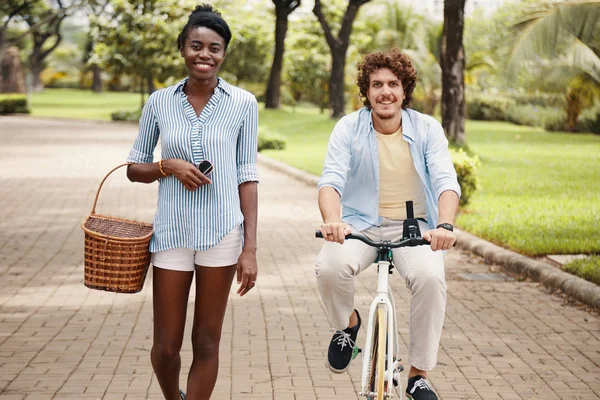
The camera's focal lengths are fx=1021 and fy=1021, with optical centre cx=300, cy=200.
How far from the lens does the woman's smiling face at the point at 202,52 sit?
423 cm

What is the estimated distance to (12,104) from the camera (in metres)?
49.2

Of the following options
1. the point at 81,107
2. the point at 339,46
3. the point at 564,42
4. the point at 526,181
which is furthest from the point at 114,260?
the point at 81,107

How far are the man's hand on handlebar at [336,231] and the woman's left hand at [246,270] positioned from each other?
1.20ft

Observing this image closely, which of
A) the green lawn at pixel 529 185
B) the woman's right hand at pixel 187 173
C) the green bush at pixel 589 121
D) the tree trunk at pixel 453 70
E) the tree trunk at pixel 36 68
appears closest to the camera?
the woman's right hand at pixel 187 173

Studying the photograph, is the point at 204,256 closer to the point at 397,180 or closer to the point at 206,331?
the point at 206,331

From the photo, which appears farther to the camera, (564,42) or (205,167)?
(564,42)

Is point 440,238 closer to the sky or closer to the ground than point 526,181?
closer to the sky

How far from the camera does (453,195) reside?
466 centimetres

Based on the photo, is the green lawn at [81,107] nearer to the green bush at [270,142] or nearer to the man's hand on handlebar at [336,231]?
the green bush at [270,142]

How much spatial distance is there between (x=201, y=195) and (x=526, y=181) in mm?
14466

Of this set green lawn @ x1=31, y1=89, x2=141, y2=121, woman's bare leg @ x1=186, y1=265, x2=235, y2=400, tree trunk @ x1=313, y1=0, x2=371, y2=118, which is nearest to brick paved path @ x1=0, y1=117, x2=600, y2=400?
Answer: woman's bare leg @ x1=186, y1=265, x2=235, y2=400

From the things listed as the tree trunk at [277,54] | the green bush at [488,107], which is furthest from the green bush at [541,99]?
the tree trunk at [277,54]

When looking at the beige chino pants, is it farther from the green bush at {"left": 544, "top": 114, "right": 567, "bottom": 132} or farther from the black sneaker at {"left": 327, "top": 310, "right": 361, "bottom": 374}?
the green bush at {"left": 544, "top": 114, "right": 567, "bottom": 132}

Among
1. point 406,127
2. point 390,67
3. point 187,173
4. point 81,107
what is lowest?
point 81,107
